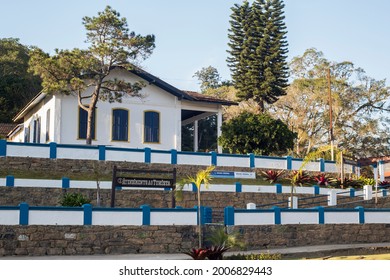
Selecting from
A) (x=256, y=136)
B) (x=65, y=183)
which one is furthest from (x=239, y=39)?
(x=65, y=183)

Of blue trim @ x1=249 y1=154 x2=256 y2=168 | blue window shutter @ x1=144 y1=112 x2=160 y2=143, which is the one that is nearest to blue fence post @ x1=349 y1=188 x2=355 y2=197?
blue trim @ x1=249 y1=154 x2=256 y2=168

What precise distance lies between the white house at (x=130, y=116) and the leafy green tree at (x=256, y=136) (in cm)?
176

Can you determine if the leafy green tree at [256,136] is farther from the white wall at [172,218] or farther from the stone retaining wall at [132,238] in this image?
the white wall at [172,218]

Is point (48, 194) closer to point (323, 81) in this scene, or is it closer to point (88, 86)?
point (88, 86)

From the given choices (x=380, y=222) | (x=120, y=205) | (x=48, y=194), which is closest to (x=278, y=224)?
(x=380, y=222)

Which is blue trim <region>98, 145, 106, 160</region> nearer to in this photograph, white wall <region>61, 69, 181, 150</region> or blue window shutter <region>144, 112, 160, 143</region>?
white wall <region>61, 69, 181, 150</region>

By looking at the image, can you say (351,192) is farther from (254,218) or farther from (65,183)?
(65,183)

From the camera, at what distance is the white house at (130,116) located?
34094mm

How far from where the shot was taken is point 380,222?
82.6 ft

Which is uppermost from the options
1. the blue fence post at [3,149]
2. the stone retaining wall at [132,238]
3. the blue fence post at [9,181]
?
the blue fence post at [3,149]

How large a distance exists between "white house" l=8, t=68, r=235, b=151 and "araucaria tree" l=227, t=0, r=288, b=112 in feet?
33.0

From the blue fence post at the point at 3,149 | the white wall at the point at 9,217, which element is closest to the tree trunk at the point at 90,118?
the blue fence post at the point at 3,149

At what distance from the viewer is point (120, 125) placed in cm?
3544

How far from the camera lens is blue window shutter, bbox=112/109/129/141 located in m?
35.2
